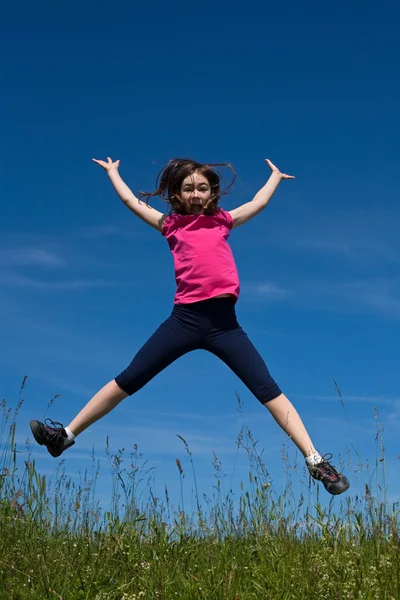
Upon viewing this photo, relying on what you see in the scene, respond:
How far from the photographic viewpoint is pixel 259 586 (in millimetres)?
4117

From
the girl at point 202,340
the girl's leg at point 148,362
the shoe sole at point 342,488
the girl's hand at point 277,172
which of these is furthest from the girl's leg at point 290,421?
the girl's hand at point 277,172

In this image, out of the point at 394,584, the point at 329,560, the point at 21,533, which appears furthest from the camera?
the point at 21,533

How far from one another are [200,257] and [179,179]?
3.76 ft

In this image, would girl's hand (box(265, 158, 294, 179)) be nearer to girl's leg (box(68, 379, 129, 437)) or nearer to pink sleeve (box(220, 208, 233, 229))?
pink sleeve (box(220, 208, 233, 229))

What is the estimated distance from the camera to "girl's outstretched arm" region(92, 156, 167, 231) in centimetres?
656

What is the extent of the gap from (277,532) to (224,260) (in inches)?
92.6

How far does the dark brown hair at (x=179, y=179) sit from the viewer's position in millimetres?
6715

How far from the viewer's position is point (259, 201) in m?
6.86

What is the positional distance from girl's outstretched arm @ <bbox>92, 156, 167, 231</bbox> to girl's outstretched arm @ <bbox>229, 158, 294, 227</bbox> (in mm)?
717

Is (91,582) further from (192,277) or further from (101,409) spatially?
(192,277)

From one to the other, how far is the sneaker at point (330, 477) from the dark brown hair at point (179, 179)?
2.66 meters

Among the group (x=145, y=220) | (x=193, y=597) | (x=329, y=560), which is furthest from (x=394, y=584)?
(x=145, y=220)

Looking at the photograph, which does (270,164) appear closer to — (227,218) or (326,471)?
(227,218)

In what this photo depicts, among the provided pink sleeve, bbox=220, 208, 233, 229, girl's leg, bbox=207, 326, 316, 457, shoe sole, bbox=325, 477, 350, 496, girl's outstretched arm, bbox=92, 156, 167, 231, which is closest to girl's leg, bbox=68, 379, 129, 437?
girl's leg, bbox=207, 326, 316, 457
